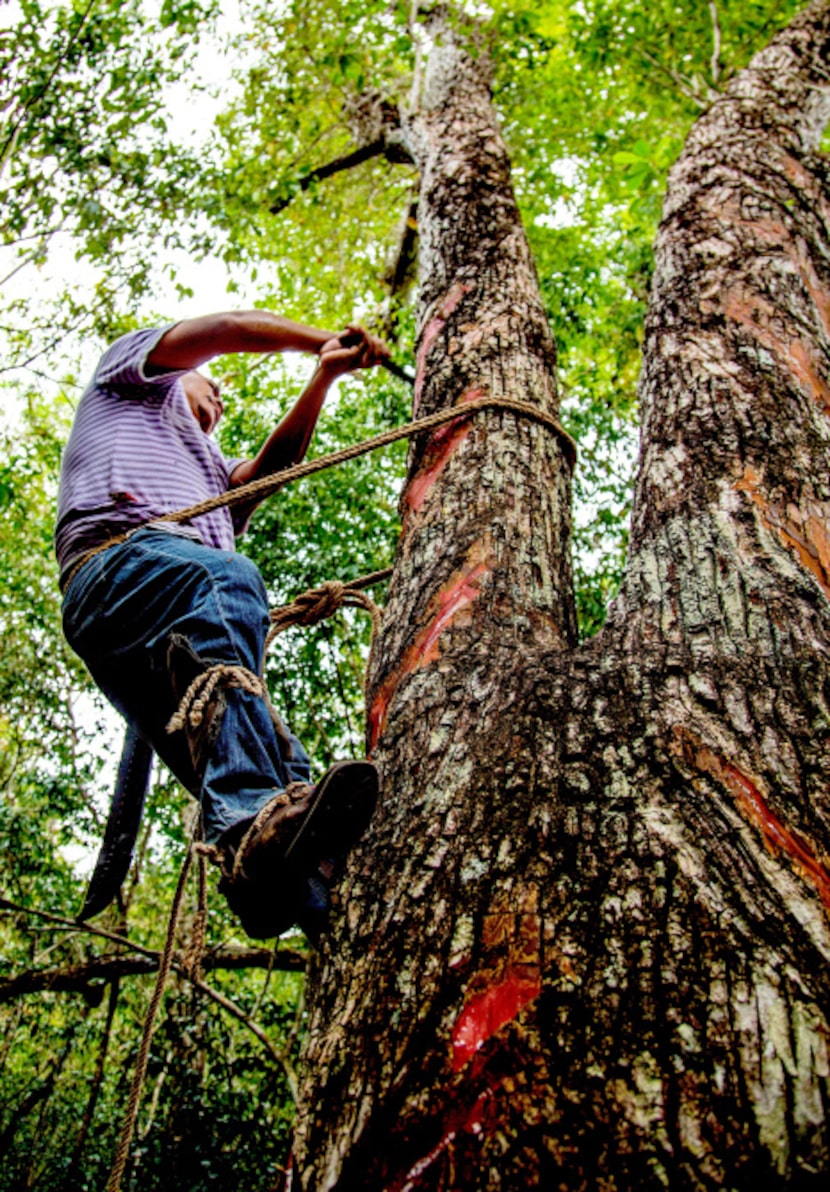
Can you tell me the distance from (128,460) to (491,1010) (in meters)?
1.79

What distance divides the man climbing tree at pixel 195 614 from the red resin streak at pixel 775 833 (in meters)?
0.55

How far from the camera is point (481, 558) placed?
1.79 meters

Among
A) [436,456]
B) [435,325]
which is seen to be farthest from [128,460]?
[435,325]

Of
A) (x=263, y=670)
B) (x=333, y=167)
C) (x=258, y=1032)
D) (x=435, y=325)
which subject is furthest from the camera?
(x=333, y=167)

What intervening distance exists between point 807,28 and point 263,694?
3.94 meters

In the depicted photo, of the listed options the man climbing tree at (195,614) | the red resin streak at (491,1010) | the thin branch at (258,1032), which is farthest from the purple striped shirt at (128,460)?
the thin branch at (258,1032)

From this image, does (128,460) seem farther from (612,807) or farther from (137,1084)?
(612,807)

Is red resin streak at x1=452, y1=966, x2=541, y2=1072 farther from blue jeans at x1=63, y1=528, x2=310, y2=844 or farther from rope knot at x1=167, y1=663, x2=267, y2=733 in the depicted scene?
rope knot at x1=167, y1=663, x2=267, y2=733

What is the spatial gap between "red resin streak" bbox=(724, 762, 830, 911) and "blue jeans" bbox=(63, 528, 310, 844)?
33.2 inches

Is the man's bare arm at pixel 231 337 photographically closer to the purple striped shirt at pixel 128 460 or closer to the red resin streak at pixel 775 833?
the purple striped shirt at pixel 128 460

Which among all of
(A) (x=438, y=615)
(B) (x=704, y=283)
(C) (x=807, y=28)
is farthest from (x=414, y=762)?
(C) (x=807, y=28)

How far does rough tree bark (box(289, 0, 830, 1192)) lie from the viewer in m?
0.85

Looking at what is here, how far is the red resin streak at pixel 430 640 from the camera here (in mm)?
1655

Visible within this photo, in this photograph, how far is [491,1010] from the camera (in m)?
0.97
